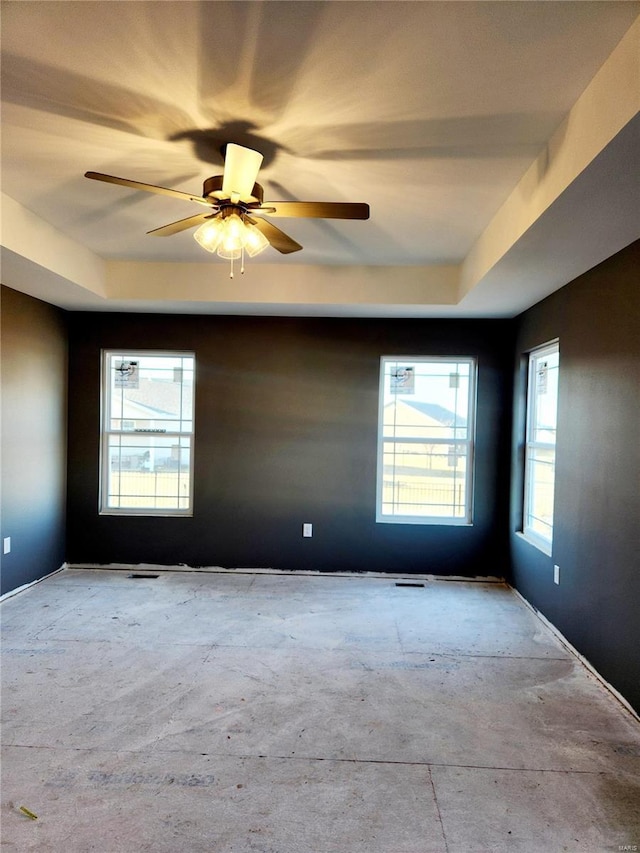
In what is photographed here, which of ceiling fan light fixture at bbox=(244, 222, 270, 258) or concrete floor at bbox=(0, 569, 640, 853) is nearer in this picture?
concrete floor at bbox=(0, 569, 640, 853)

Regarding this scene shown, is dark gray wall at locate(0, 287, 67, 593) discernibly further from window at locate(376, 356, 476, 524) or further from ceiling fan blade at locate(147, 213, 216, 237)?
window at locate(376, 356, 476, 524)

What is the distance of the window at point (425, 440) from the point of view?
175 inches

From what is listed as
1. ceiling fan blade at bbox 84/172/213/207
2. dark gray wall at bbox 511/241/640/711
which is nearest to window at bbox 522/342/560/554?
dark gray wall at bbox 511/241/640/711

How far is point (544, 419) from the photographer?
3.79 metres

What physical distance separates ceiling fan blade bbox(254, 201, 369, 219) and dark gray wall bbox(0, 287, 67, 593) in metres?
2.58

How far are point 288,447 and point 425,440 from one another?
4.29 ft

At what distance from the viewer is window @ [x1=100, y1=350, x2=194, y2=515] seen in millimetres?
4512

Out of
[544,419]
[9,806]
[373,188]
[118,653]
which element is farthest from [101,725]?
[544,419]

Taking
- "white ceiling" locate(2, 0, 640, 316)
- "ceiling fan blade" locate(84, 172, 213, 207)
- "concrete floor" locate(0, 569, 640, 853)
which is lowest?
"concrete floor" locate(0, 569, 640, 853)

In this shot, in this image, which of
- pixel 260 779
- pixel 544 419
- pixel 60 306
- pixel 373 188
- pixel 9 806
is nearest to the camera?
pixel 9 806

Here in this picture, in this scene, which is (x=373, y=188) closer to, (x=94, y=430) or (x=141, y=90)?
(x=141, y=90)

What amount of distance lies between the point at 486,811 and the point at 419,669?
99cm

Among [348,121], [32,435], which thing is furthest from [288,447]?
[348,121]

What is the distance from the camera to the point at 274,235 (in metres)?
2.44
